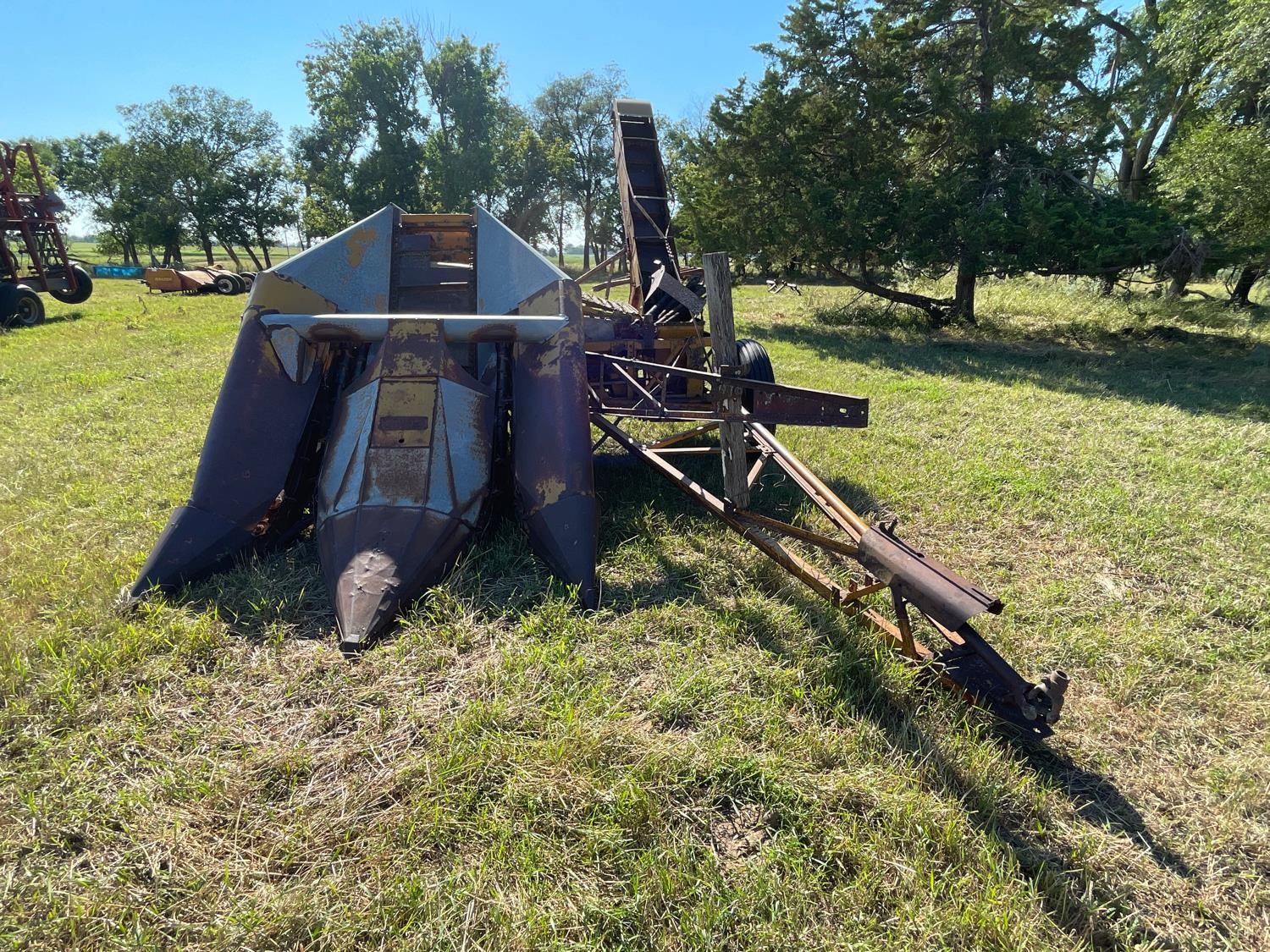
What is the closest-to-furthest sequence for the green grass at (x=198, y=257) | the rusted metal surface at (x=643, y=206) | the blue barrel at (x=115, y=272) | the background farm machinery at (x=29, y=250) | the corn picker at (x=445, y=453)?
the corn picker at (x=445, y=453)
the rusted metal surface at (x=643, y=206)
the background farm machinery at (x=29, y=250)
the blue barrel at (x=115, y=272)
the green grass at (x=198, y=257)

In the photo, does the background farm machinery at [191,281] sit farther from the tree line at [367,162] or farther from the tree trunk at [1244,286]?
the tree trunk at [1244,286]

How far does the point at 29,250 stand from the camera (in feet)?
48.6

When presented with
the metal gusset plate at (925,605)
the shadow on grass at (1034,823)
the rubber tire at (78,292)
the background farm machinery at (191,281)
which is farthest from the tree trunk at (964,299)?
the background farm machinery at (191,281)

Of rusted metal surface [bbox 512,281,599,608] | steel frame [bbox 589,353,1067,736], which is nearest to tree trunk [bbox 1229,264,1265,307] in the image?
steel frame [bbox 589,353,1067,736]

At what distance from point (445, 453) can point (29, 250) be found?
18385 mm

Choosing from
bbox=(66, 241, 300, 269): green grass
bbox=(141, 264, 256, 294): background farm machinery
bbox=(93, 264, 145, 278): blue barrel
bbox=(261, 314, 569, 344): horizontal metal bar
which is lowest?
bbox=(261, 314, 569, 344): horizontal metal bar

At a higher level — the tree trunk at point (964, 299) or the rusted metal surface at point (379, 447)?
the tree trunk at point (964, 299)

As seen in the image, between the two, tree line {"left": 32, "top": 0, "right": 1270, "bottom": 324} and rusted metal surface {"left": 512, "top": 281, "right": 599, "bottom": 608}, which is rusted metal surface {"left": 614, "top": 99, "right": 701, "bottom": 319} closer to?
rusted metal surface {"left": 512, "top": 281, "right": 599, "bottom": 608}

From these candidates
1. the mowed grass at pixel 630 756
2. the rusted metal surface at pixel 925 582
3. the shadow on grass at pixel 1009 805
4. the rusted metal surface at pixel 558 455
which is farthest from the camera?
the rusted metal surface at pixel 558 455

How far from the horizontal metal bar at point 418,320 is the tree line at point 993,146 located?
10.7 m

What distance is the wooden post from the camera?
3279 millimetres

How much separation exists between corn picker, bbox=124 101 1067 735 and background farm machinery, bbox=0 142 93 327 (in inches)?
584

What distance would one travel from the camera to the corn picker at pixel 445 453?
2834 millimetres

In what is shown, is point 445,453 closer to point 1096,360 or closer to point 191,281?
point 1096,360
